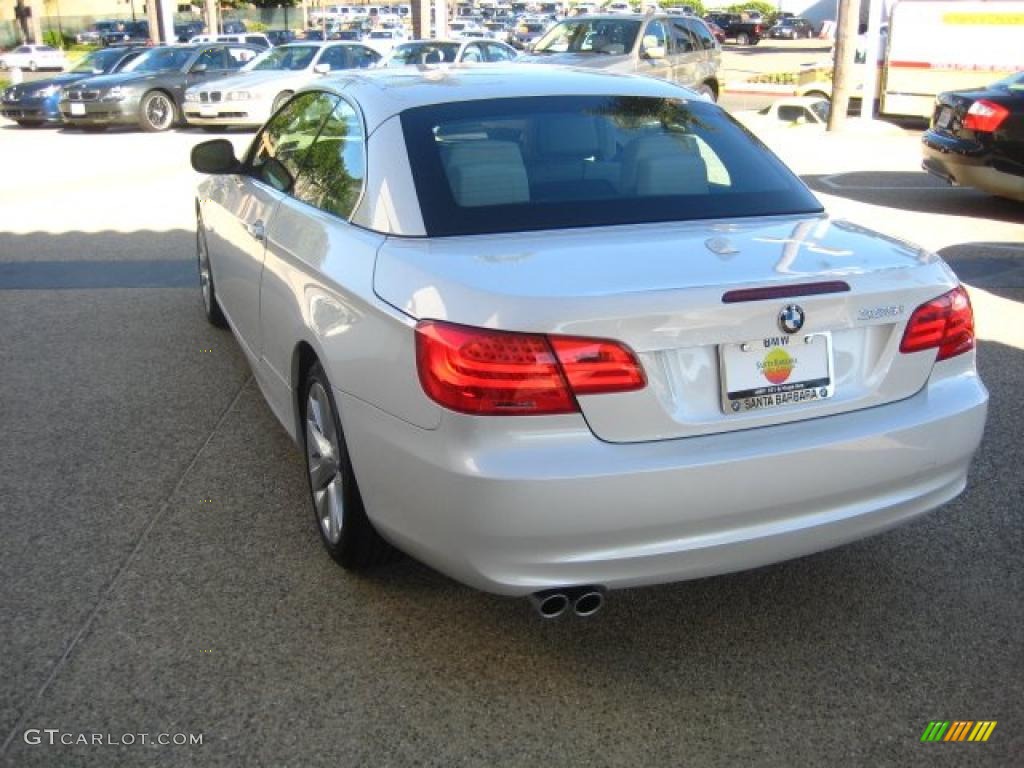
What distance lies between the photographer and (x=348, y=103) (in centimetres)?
429

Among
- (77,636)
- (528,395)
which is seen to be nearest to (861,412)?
(528,395)

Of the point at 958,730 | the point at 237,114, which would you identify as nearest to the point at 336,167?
the point at 958,730

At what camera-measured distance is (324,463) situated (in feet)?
12.4

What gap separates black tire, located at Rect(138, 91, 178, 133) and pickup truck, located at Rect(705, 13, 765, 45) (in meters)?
48.7

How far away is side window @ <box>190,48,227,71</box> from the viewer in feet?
70.2

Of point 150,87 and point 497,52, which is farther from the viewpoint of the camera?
point 497,52

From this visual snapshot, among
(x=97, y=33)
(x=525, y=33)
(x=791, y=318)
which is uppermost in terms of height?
(x=791, y=318)

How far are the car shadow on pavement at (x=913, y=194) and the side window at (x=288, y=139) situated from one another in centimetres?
750

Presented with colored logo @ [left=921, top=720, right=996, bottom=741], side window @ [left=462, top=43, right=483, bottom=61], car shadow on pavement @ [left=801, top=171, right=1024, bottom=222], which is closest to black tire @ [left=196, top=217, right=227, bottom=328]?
colored logo @ [left=921, top=720, right=996, bottom=741]

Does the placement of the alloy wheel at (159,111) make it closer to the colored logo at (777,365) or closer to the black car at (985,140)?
the black car at (985,140)

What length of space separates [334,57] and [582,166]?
1763 cm

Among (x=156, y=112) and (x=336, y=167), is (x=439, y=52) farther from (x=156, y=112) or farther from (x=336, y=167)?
(x=336, y=167)

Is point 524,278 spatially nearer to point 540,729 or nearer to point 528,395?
point 528,395

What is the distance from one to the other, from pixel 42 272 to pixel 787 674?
7.12 m
